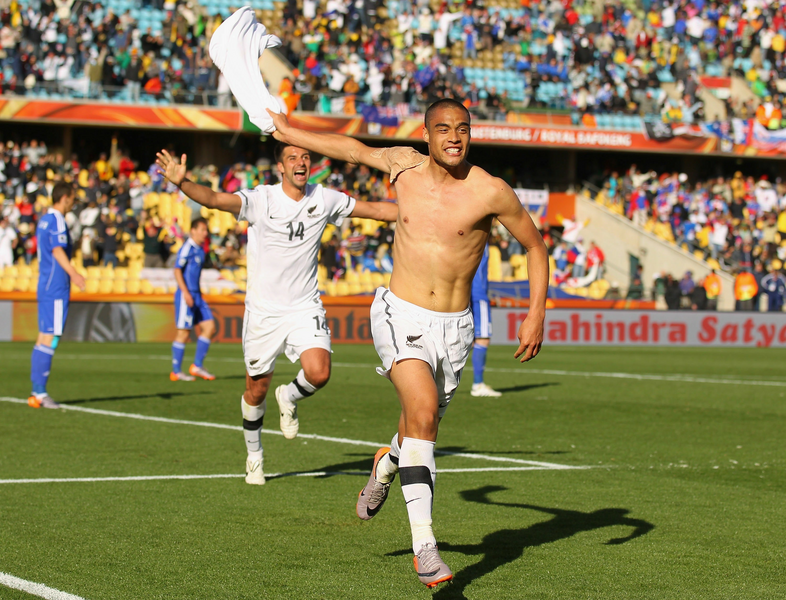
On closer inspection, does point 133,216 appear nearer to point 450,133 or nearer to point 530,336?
point 450,133

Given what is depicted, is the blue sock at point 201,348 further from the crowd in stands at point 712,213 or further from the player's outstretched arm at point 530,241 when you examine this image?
the crowd in stands at point 712,213

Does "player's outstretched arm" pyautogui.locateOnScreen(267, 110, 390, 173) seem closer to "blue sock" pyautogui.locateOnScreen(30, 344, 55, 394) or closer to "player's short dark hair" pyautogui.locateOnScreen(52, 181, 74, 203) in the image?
"player's short dark hair" pyautogui.locateOnScreen(52, 181, 74, 203)

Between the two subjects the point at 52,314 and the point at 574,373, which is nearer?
the point at 52,314

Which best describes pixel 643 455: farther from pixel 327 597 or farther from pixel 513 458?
pixel 327 597

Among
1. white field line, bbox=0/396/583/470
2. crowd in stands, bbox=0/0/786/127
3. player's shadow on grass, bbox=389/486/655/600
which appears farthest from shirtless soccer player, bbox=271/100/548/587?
crowd in stands, bbox=0/0/786/127

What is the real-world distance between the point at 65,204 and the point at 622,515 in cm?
768

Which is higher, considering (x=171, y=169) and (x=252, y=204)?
(x=171, y=169)

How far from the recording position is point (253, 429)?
7816mm

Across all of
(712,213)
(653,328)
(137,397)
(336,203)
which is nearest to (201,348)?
(137,397)

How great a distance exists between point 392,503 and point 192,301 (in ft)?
28.9

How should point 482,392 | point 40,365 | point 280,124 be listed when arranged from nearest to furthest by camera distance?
point 280,124 < point 40,365 < point 482,392

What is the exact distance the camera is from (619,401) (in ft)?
46.4

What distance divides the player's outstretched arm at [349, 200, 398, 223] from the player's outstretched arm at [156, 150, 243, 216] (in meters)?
0.88

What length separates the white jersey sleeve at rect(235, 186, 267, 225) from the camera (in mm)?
7758
